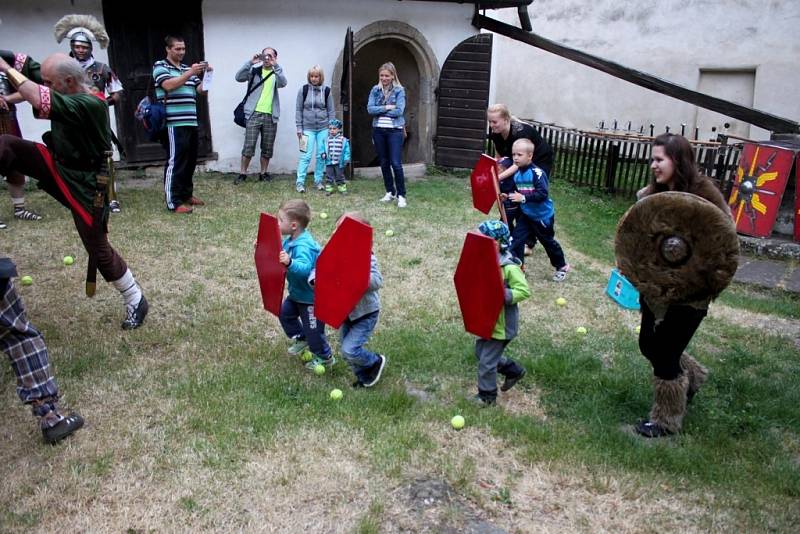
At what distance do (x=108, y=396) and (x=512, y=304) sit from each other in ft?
8.13

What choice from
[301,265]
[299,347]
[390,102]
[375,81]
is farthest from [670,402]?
[375,81]

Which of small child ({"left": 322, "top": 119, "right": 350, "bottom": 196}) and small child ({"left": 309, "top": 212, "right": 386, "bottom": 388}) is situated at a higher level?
small child ({"left": 322, "top": 119, "right": 350, "bottom": 196})

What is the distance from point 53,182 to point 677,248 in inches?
153

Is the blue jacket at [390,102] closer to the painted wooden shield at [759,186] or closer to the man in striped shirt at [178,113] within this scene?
the man in striped shirt at [178,113]

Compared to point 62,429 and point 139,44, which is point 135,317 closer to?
point 62,429

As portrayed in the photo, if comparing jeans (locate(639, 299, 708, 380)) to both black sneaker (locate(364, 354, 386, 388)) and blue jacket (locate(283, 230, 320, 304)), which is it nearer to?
black sneaker (locate(364, 354, 386, 388))

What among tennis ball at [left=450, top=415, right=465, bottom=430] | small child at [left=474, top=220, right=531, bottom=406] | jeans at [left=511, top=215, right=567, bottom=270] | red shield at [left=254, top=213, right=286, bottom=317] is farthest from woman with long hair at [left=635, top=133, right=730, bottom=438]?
jeans at [left=511, top=215, right=567, bottom=270]

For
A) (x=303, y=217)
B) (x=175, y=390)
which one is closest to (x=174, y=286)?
(x=175, y=390)

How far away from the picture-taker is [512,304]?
149 inches

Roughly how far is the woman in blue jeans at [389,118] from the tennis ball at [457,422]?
17.9ft

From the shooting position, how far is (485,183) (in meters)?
6.07

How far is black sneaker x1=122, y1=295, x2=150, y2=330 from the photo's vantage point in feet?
16.3

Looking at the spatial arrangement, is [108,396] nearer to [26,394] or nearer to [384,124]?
[26,394]

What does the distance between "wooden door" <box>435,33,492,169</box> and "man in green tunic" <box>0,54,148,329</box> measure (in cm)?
801
